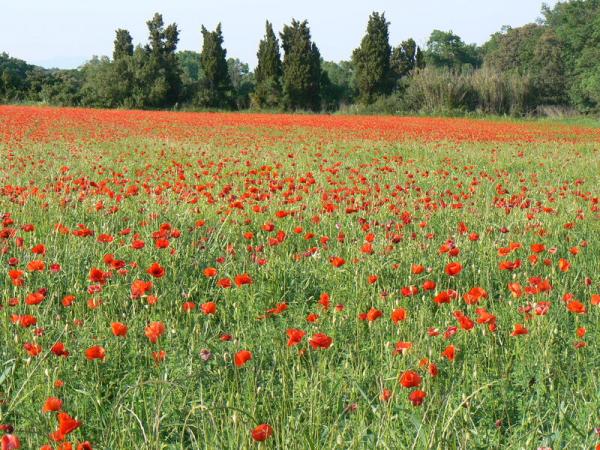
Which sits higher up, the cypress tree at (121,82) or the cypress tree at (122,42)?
the cypress tree at (122,42)

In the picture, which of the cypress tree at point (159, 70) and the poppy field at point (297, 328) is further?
the cypress tree at point (159, 70)

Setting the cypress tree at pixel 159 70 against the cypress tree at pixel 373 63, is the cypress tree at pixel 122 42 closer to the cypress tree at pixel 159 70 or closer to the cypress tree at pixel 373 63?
the cypress tree at pixel 159 70

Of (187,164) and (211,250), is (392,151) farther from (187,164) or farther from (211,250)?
(211,250)

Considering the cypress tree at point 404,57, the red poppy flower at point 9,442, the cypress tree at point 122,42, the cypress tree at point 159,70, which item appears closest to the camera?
the red poppy flower at point 9,442

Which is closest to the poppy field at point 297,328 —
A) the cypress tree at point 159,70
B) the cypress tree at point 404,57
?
the cypress tree at point 159,70

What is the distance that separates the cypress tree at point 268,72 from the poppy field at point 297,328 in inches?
1540

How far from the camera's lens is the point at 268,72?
4691 cm

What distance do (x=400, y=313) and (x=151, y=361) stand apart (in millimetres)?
1001

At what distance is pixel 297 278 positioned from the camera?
145 inches

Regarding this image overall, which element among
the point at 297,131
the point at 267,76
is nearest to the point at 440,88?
the point at 267,76

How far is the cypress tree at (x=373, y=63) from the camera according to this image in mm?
44875

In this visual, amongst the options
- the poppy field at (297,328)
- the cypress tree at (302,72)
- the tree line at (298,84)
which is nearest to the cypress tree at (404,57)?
the tree line at (298,84)

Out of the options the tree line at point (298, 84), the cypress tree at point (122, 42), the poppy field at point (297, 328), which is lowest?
the poppy field at point (297, 328)

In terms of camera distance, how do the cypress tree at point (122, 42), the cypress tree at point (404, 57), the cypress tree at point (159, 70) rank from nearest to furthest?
the cypress tree at point (159, 70) < the cypress tree at point (122, 42) < the cypress tree at point (404, 57)
